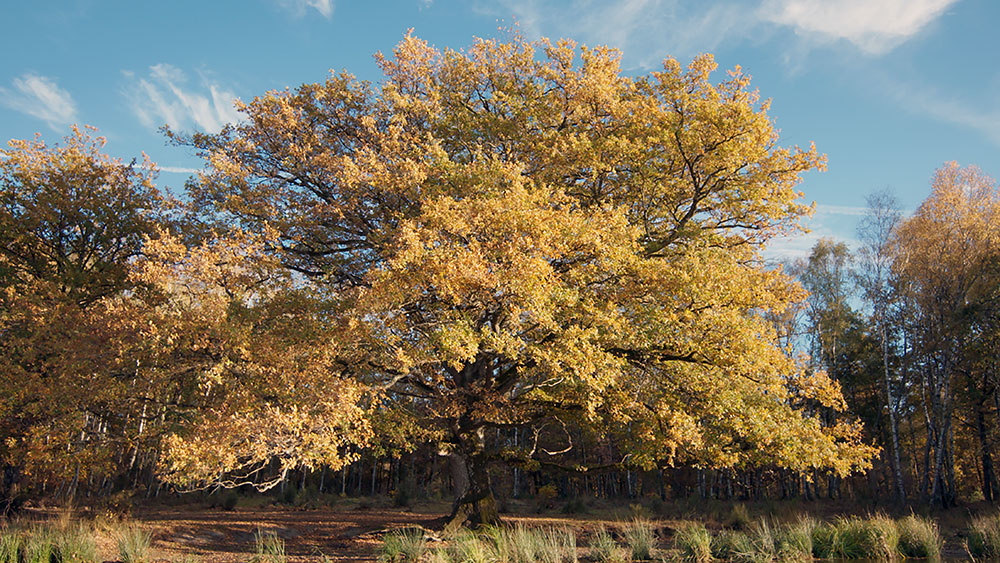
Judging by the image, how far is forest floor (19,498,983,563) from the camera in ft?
43.2

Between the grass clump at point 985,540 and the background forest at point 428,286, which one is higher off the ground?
the background forest at point 428,286

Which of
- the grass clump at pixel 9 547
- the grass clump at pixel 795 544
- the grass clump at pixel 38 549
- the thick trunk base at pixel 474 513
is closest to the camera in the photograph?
the grass clump at pixel 9 547

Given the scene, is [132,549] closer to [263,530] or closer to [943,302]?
[263,530]

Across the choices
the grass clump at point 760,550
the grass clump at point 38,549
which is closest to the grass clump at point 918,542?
the grass clump at point 760,550

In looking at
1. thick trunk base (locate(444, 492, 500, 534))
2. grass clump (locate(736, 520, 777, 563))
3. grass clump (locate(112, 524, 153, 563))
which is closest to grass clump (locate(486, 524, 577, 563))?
thick trunk base (locate(444, 492, 500, 534))

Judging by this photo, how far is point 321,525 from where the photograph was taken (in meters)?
19.6

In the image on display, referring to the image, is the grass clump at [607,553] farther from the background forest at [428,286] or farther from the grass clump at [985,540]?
the grass clump at [985,540]

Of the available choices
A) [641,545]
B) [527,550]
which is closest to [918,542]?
[641,545]

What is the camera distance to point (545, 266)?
405 inches

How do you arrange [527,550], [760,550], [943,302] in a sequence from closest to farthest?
1. [527,550]
2. [760,550]
3. [943,302]

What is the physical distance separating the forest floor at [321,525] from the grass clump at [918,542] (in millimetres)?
429

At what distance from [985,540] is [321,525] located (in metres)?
18.6

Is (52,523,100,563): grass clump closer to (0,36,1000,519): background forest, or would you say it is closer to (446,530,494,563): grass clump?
(0,36,1000,519): background forest

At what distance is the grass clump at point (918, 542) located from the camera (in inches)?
488
